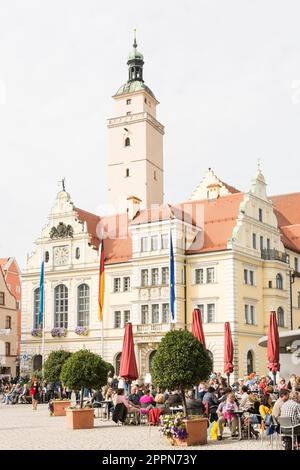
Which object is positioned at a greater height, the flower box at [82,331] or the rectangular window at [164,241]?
the rectangular window at [164,241]

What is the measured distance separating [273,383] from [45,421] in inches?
387

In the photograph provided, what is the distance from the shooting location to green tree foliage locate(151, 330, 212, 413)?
1717 centimetres

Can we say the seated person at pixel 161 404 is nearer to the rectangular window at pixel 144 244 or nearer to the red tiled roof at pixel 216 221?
the red tiled roof at pixel 216 221

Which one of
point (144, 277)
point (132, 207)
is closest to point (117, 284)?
point (144, 277)

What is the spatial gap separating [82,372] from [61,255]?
33.7 m

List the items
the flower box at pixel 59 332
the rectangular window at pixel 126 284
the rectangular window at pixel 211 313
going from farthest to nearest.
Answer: the flower box at pixel 59 332 < the rectangular window at pixel 126 284 < the rectangular window at pixel 211 313

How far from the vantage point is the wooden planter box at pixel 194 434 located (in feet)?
52.3

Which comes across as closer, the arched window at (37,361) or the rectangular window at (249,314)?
the rectangular window at (249,314)

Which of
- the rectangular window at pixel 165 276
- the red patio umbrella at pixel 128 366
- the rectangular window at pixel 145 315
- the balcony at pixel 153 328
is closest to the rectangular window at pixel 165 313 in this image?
the balcony at pixel 153 328

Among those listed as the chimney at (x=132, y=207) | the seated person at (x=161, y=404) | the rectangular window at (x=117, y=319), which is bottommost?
the seated person at (x=161, y=404)

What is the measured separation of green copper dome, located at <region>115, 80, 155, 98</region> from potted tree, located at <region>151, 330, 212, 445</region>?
5875cm

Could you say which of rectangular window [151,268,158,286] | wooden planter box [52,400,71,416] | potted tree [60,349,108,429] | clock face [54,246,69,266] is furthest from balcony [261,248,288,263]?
potted tree [60,349,108,429]

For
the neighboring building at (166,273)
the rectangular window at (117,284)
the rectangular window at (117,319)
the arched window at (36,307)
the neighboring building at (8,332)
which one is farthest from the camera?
the neighboring building at (8,332)

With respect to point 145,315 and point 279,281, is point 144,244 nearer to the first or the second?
point 145,315
